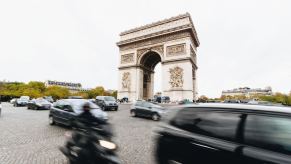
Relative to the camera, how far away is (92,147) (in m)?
3.74

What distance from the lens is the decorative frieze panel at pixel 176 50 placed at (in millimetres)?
36594

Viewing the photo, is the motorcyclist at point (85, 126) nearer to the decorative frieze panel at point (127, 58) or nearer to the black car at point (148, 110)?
the black car at point (148, 110)

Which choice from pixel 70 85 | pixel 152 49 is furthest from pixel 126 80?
pixel 70 85

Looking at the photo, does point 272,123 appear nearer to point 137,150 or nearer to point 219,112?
point 219,112

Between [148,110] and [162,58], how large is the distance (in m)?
26.1

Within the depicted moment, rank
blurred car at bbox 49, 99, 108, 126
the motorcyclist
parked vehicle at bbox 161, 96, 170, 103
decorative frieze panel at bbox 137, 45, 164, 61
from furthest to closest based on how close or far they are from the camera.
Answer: decorative frieze panel at bbox 137, 45, 164, 61, parked vehicle at bbox 161, 96, 170, 103, blurred car at bbox 49, 99, 108, 126, the motorcyclist

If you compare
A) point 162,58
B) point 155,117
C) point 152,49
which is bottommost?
point 155,117

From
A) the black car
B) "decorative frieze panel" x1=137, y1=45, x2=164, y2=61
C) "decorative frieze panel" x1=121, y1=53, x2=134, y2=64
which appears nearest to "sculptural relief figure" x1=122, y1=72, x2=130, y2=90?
"decorative frieze panel" x1=121, y1=53, x2=134, y2=64

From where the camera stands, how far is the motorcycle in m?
3.56

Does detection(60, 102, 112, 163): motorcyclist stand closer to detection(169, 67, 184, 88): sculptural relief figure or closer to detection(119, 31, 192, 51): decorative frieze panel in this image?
detection(169, 67, 184, 88): sculptural relief figure

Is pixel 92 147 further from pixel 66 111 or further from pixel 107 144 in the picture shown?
pixel 66 111

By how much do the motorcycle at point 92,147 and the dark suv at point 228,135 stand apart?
0.93 m

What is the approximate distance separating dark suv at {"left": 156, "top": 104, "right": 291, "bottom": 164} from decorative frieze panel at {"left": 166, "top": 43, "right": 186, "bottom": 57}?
3445cm

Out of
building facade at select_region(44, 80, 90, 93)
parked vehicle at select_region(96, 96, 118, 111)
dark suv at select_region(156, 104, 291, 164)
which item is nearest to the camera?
dark suv at select_region(156, 104, 291, 164)
